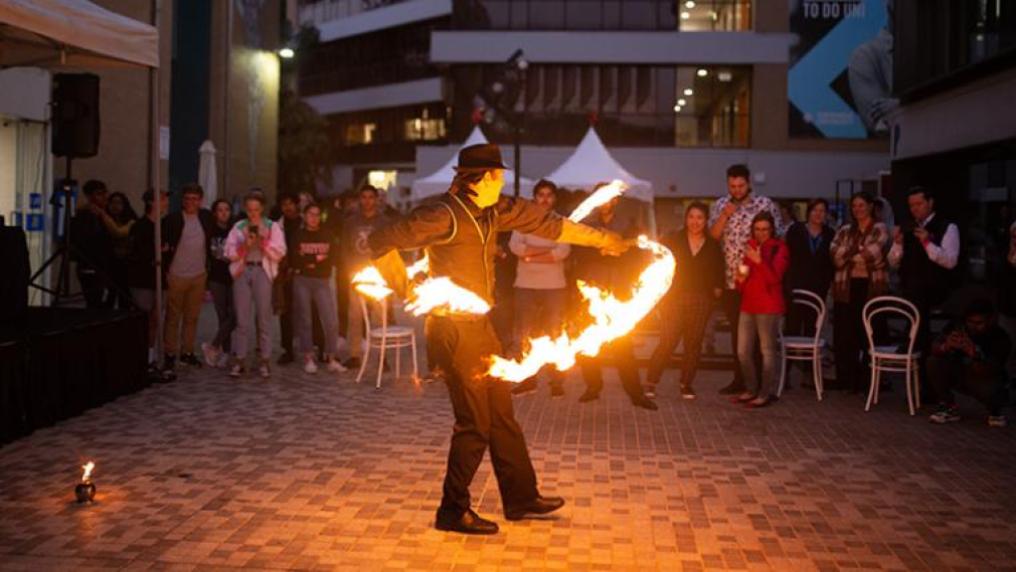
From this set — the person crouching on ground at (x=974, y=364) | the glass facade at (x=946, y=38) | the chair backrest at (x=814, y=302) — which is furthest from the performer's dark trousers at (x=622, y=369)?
the glass facade at (x=946, y=38)

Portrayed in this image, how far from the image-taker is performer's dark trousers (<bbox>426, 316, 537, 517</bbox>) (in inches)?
234

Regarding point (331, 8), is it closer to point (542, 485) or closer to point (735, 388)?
point (735, 388)

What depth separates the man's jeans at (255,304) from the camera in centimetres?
1132

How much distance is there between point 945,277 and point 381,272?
242 inches

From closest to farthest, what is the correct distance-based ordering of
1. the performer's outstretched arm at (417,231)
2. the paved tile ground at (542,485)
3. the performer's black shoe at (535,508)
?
the paved tile ground at (542,485)
the performer's outstretched arm at (417,231)
the performer's black shoe at (535,508)

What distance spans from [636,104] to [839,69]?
21.4ft

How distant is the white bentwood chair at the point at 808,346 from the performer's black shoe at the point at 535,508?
4778 mm

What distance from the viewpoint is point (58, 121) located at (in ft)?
35.6

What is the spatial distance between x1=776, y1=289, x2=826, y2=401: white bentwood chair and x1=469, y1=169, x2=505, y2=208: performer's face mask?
5.26 m

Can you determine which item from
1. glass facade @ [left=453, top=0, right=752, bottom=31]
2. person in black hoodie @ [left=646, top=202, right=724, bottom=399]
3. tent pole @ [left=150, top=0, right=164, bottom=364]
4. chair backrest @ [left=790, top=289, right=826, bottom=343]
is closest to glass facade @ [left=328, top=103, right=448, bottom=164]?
glass facade @ [left=453, top=0, right=752, bottom=31]

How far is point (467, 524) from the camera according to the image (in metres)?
5.84

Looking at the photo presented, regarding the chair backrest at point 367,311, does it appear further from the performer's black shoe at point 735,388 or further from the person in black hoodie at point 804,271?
the person in black hoodie at point 804,271

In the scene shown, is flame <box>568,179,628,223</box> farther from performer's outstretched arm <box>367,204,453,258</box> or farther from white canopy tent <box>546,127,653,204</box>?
white canopy tent <box>546,127,653,204</box>

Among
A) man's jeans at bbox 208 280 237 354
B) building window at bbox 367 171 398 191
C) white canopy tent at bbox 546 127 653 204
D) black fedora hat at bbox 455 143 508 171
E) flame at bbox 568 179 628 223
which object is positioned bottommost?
man's jeans at bbox 208 280 237 354
